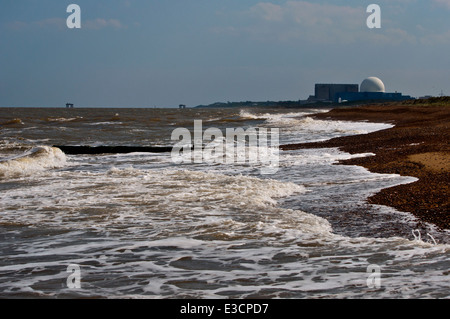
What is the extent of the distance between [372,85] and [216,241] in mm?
165051

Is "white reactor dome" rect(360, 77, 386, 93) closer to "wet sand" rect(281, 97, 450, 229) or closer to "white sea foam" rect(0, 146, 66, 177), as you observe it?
"wet sand" rect(281, 97, 450, 229)

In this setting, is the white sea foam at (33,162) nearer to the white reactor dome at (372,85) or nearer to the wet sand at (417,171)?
the wet sand at (417,171)

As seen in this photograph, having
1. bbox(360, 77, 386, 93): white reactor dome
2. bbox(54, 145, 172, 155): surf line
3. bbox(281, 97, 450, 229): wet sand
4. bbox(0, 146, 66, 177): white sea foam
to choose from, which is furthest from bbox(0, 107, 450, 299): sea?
bbox(360, 77, 386, 93): white reactor dome

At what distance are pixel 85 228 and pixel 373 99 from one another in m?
160

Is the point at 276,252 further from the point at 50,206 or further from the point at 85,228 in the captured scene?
the point at 50,206

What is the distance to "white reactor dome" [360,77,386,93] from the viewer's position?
16200cm

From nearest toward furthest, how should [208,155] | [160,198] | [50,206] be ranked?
1. [50,206]
2. [160,198]
3. [208,155]

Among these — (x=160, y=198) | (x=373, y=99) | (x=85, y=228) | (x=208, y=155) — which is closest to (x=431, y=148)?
(x=208, y=155)

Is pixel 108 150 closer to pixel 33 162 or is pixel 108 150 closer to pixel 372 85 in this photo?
pixel 33 162

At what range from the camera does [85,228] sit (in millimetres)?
7316

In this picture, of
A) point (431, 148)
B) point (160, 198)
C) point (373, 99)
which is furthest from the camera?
point (373, 99)

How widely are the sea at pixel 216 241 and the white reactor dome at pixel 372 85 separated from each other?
158 meters

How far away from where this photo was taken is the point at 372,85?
163 m

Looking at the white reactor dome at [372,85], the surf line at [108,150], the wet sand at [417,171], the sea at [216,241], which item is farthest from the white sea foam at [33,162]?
the white reactor dome at [372,85]
